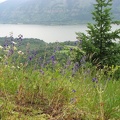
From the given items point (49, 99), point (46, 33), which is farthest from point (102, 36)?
point (46, 33)

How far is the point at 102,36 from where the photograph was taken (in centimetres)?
1213

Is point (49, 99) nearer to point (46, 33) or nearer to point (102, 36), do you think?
point (102, 36)

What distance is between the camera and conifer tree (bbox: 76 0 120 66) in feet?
38.0

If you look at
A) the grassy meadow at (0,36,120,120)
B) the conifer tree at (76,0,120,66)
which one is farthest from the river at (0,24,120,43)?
the grassy meadow at (0,36,120,120)

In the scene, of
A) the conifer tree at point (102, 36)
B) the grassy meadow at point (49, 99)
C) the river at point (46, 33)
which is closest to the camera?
the grassy meadow at point (49, 99)

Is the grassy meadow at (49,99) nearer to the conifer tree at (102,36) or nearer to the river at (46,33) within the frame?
the conifer tree at (102,36)

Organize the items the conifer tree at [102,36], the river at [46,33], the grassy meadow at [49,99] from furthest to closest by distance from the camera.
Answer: the river at [46,33], the conifer tree at [102,36], the grassy meadow at [49,99]

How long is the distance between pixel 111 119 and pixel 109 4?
9881 millimetres

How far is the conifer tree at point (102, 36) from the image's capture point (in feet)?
38.0

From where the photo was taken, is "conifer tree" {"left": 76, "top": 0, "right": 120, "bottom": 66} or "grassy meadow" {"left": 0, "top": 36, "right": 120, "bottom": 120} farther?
"conifer tree" {"left": 76, "top": 0, "right": 120, "bottom": 66}

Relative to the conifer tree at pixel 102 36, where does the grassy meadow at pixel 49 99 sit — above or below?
below

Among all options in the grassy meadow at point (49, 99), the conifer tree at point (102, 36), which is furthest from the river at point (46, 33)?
the grassy meadow at point (49, 99)

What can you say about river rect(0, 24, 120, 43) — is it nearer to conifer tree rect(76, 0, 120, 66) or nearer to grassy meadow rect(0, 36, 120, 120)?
conifer tree rect(76, 0, 120, 66)

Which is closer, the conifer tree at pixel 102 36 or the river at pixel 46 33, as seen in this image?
the conifer tree at pixel 102 36
